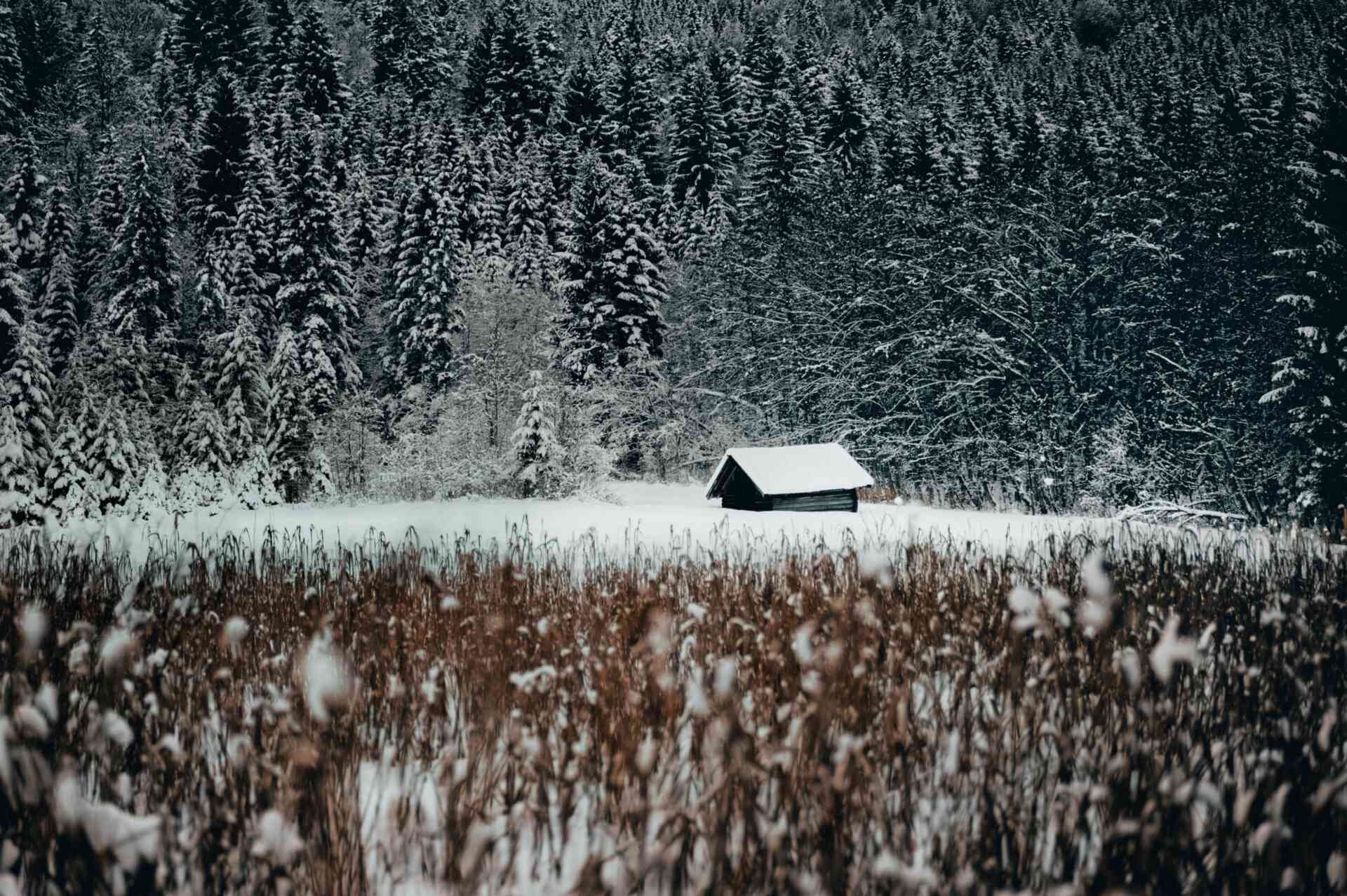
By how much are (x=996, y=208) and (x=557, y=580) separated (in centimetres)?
2608

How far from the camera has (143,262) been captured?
3095cm

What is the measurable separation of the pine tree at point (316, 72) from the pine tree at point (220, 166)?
48.3ft

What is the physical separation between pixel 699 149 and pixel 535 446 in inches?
1129

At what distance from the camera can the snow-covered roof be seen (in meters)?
17.1

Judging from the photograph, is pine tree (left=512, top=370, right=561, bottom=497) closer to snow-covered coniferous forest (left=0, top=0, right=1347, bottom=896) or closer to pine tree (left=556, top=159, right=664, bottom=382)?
snow-covered coniferous forest (left=0, top=0, right=1347, bottom=896)

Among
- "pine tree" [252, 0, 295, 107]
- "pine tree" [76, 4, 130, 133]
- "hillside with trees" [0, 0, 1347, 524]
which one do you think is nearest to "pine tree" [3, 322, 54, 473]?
"hillside with trees" [0, 0, 1347, 524]

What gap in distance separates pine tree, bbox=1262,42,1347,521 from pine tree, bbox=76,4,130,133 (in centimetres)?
6684

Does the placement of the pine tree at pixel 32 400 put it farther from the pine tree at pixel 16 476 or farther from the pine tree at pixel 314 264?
the pine tree at pixel 314 264

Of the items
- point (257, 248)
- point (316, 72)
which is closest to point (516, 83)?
point (316, 72)

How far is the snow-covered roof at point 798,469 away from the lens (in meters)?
17.1

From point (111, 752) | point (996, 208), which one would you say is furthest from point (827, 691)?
point (996, 208)

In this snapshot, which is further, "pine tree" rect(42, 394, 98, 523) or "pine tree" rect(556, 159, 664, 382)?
"pine tree" rect(556, 159, 664, 382)

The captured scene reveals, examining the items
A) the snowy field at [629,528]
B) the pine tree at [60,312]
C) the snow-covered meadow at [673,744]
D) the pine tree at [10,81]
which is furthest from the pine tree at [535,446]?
the pine tree at [10,81]

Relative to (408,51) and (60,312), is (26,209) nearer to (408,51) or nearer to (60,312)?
(60,312)
